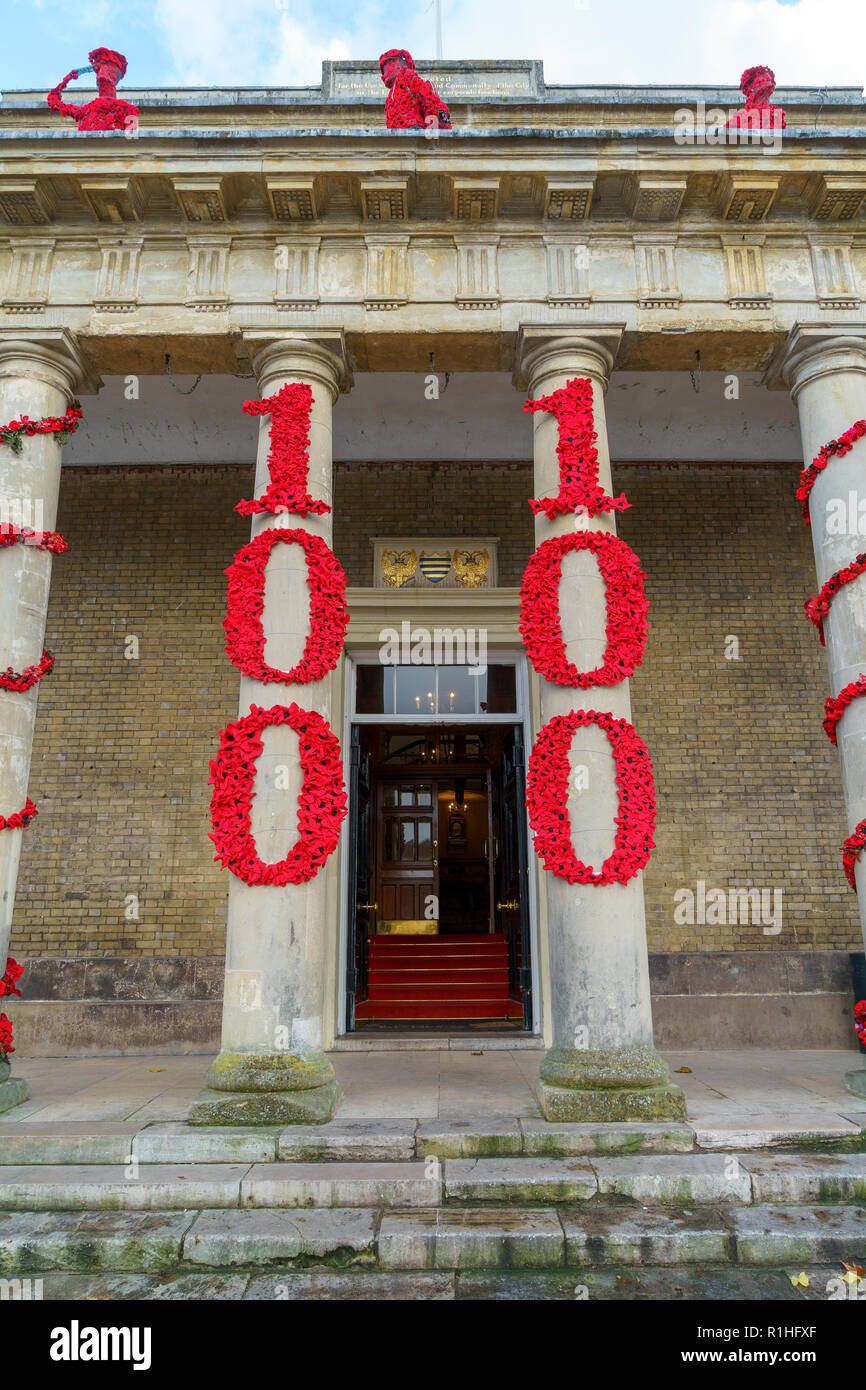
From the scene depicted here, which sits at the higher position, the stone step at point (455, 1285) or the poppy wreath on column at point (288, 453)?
the poppy wreath on column at point (288, 453)

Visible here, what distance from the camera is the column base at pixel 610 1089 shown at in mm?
5496

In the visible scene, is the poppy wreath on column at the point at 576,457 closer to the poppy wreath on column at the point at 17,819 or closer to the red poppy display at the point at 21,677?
the red poppy display at the point at 21,677

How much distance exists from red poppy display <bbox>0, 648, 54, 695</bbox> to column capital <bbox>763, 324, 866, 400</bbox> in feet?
21.6

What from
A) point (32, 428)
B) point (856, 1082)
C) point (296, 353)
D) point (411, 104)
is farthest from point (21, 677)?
point (856, 1082)

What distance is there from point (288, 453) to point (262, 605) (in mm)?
1240

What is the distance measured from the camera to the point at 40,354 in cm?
707

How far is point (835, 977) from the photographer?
8609 millimetres

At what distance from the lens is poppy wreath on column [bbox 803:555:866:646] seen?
21.7 feet

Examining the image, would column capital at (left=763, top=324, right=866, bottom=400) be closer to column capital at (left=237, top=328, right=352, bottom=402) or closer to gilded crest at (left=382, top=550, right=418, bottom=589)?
column capital at (left=237, top=328, right=352, bottom=402)

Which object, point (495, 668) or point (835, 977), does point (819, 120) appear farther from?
point (835, 977)

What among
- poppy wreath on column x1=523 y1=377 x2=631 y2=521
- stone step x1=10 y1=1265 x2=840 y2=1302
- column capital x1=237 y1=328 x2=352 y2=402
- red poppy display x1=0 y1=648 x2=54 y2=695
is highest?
column capital x1=237 y1=328 x2=352 y2=402

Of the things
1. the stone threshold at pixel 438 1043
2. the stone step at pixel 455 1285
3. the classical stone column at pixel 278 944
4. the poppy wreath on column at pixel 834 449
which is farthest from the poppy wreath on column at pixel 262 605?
the stone threshold at pixel 438 1043

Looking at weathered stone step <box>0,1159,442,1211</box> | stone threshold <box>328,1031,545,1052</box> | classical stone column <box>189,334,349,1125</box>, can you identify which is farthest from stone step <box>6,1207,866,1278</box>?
A: stone threshold <box>328,1031,545,1052</box>

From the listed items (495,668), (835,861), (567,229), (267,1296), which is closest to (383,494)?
(495,668)
